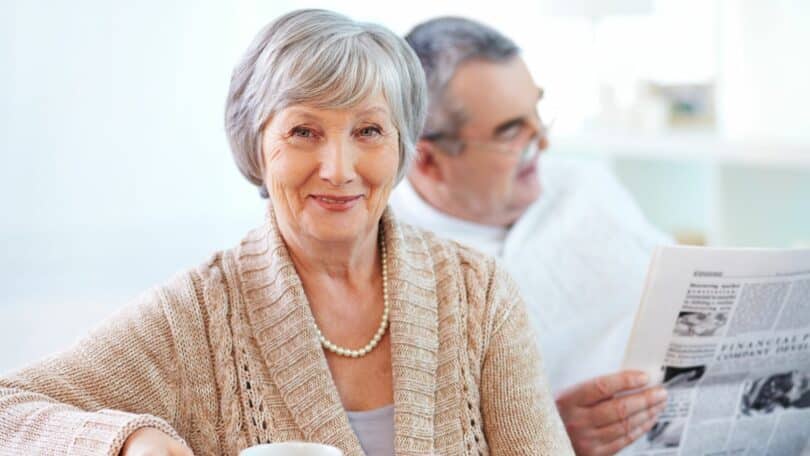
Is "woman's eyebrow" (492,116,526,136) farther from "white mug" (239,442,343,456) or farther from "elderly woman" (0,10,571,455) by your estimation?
"white mug" (239,442,343,456)

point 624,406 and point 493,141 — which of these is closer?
point 624,406

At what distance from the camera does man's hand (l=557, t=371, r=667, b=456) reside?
5.51 ft

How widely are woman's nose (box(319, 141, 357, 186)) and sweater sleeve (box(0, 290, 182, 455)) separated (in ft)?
0.87

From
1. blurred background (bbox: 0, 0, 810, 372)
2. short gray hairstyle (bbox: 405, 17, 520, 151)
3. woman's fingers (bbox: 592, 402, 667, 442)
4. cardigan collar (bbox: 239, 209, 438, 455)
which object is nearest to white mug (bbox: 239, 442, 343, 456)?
cardigan collar (bbox: 239, 209, 438, 455)

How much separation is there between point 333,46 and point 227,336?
37 cm

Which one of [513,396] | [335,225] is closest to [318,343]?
[335,225]

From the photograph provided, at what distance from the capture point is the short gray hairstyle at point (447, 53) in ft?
6.81

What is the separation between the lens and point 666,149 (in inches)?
143

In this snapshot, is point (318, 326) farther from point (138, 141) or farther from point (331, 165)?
point (138, 141)

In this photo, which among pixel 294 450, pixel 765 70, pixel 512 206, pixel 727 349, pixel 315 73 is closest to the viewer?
pixel 294 450

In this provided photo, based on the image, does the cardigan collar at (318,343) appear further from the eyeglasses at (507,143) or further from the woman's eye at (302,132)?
the eyeglasses at (507,143)

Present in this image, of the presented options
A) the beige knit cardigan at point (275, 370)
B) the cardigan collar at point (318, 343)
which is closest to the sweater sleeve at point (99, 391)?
the beige knit cardigan at point (275, 370)

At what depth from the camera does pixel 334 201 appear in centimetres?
135

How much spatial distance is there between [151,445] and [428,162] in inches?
42.9
